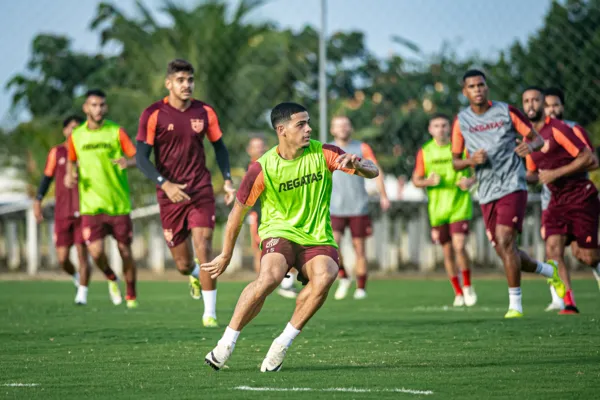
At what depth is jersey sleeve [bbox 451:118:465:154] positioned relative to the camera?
11648 millimetres

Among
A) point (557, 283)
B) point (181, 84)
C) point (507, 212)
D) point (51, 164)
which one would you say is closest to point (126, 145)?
point (51, 164)

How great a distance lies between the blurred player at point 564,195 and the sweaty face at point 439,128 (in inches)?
101

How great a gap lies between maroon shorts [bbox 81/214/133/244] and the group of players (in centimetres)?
1

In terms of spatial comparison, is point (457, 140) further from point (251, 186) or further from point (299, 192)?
point (251, 186)

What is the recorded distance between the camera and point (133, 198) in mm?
26141

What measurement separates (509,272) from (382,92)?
41.5 feet

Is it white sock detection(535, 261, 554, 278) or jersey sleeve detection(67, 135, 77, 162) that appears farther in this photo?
jersey sleeve detection(67, 135, 77, 162)

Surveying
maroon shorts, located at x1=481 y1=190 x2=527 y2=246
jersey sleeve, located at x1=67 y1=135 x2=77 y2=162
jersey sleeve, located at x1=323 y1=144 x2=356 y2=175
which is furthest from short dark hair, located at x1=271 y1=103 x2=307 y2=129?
jersey sleeve, located at x1=67 y1=135 x2=77 y2=162

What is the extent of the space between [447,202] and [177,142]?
4.57 m

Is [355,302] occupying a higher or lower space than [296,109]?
lower

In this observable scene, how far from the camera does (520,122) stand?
37.0ft

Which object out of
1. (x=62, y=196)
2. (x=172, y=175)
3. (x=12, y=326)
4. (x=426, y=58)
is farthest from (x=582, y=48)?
(x=12, y=326)

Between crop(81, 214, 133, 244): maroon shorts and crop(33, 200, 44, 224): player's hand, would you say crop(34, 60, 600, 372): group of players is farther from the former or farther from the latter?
crop(33, 200, 44, 224): player's hand

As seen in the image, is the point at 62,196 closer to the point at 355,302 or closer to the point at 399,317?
the point at 355,302
